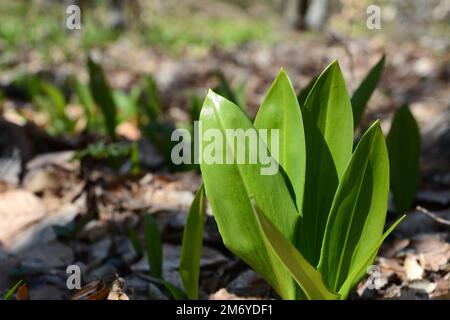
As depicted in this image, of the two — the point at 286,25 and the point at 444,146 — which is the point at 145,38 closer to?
the point at 286,25

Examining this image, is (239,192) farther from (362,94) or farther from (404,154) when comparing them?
(404,154)

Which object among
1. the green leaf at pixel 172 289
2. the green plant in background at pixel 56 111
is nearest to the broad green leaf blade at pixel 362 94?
the green leaf at pixel 172 289

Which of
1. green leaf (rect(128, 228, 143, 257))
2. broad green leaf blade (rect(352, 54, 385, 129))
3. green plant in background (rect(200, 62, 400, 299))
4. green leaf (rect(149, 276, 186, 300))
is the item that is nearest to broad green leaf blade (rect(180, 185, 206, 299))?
green leaf (rect(149, 276, 186, 300))

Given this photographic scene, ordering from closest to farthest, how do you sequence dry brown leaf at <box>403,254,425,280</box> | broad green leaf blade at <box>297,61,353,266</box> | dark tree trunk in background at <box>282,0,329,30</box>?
broad green leaf blade at <box>297,61,353,266</box> < dry brown leaf at <box>403,254,425,280</box> < dark tree trunk in background at <box>282,0,329,30</box>

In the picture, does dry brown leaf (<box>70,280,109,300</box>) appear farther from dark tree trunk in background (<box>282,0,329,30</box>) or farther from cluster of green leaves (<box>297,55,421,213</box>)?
Result: dark tree trunk in background (<box>282,0,329,30</box>)

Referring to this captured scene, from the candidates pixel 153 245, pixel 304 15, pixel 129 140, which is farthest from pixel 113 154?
pixel 304 15

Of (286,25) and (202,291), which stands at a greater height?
(286,25)
